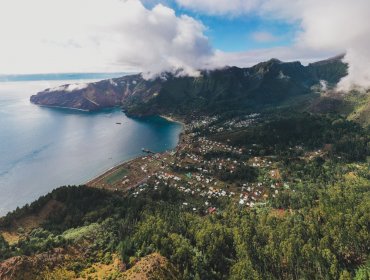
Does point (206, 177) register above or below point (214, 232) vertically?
below

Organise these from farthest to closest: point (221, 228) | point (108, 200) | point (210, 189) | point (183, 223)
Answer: point (210, 189) → point (108, 200) → point (183, 223) → point (221, 228)

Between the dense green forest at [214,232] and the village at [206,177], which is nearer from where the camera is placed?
the dense green forest at [214,232]

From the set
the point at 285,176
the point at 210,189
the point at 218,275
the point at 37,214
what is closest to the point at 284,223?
the point at 218,275

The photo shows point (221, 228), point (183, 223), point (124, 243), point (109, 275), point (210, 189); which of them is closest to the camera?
point (109, 275)

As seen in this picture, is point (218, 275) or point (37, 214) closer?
point (218, 275)

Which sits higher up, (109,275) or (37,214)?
(109,275)

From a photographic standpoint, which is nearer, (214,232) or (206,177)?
(214,232)

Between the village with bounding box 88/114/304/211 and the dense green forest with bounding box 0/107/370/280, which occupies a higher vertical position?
the dense green forest with bounding box 0/107/370/280

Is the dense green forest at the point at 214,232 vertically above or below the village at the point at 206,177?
above

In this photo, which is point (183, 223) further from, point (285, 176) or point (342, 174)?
point (342, 174)

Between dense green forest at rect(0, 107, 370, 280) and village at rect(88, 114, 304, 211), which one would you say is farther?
village at rect(88, 114, 304, 211)
